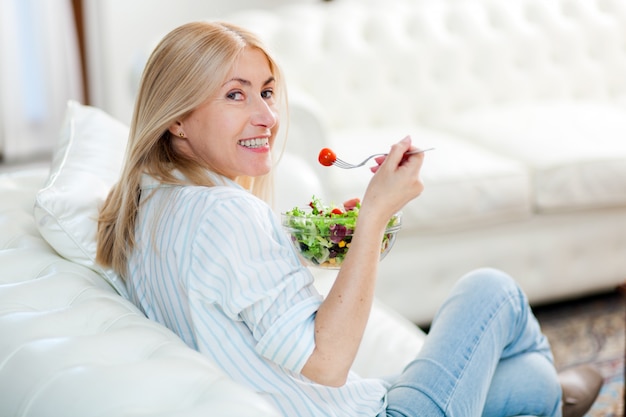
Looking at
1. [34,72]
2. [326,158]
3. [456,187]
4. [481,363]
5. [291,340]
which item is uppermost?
[326,158]

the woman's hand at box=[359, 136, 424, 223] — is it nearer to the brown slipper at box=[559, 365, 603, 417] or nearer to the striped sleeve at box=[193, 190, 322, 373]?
the striped sleeve at box=[193, 190, 322, 373]

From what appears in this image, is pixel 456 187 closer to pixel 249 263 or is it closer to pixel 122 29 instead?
pixel 249 263

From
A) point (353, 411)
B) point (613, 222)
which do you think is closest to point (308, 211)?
point (353, 411)

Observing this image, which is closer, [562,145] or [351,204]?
[351,204]

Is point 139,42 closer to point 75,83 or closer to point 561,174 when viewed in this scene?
point 75,83

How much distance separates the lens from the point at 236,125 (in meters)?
1.37

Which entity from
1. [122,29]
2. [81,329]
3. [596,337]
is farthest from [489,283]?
[122,29]

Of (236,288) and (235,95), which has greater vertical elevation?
(235,95)

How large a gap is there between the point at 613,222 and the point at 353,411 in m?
1.84

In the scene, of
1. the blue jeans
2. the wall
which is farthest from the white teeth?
the wall

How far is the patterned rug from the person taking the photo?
2.37 m

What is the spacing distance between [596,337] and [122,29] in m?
3.23

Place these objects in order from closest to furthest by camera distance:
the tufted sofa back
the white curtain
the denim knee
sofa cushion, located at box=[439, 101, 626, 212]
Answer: the denim knee < sofa cushion, located at box=[439, 101, 626, 212] < the tufted sofa back < the white curtain

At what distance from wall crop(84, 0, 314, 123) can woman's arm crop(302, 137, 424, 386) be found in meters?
3.81
